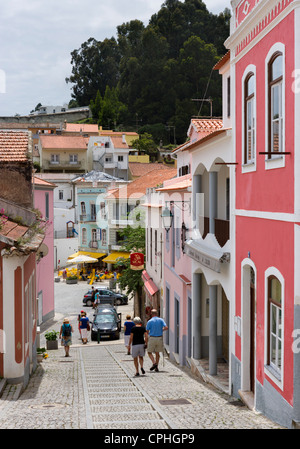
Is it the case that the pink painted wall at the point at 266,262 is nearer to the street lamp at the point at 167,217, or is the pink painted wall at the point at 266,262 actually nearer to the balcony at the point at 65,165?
the street lamp at the point at 167,217

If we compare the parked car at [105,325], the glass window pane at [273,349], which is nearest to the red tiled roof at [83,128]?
the parked car at [105,325]

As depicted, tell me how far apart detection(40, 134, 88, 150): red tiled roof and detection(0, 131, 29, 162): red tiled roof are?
188 ft

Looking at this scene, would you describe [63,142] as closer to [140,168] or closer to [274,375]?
[140,168]

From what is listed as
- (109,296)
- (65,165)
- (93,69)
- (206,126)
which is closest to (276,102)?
(206,126)

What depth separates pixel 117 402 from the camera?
11016 millimetres

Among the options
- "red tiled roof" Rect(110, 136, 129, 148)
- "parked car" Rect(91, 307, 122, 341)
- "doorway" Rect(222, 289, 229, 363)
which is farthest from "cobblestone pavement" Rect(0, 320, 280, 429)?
"red tiled roof" Rect(110, 136, 129, 148)

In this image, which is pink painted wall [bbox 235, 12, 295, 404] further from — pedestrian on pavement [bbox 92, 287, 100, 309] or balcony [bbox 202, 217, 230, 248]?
pedestrian on pavement [bbox 92, 287, 100, 309]

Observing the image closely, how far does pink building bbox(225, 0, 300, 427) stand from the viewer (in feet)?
27.8

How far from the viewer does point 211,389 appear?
13617mm

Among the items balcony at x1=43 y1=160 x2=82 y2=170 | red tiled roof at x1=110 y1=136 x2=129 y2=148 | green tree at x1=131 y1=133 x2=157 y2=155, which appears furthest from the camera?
green tree at x1=131 y1=133 x2=157 y2=155

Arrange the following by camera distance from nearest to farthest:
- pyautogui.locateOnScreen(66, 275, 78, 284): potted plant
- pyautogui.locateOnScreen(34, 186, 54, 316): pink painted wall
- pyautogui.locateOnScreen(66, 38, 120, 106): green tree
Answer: pyautogui.locateOnScreen(34, 186, 54, 316): pink painted wall < pyautogui.locateOnScreen(66, 275, 78, 284): potted plant < pyautogui.locateOnScreen(66, 38, 120, 106): green tree

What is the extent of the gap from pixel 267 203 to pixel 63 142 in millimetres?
68486

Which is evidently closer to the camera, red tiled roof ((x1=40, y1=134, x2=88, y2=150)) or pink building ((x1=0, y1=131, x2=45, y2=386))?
pink building ((x1=0, y1=131, x2=45, y2=386))

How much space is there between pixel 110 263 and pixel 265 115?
4472 centimetres
